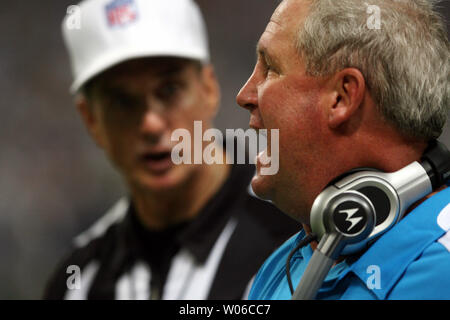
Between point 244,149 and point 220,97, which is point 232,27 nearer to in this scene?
point 220,97

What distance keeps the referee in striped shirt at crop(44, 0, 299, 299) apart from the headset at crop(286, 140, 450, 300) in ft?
3.00

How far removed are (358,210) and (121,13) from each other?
1.26m

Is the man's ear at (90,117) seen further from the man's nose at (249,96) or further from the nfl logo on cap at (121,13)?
the man's nose at (249,96)

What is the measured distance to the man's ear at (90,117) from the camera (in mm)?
2098

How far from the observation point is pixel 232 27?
2.09 m

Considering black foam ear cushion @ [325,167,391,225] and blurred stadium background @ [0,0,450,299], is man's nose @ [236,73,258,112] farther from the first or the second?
blurred stadium background @ [0,0,450,299]

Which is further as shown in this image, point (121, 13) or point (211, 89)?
point (211, 89)

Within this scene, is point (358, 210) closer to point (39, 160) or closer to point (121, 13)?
point (121, 13)

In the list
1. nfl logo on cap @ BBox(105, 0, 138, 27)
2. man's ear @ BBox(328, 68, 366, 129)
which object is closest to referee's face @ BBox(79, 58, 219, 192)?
nfl logo on cap @ BBox(105, 0, 138, 27)

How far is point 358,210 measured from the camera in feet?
2.83

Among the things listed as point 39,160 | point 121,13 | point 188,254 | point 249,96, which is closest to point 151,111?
point 121,13

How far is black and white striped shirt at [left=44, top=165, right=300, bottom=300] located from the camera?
5.88 ft
